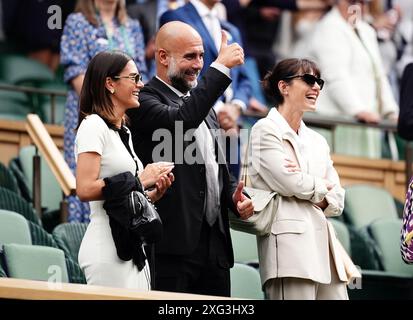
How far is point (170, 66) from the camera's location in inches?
311

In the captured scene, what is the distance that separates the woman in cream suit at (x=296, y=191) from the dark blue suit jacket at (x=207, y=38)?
1663 millimetres

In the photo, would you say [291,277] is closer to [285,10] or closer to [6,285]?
[6,285]

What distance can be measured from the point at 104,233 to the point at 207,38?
3.20m

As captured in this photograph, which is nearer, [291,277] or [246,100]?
[291,277]

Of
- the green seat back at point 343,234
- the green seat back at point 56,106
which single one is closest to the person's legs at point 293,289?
the green seat back at point 343,234

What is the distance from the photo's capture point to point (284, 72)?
812cm

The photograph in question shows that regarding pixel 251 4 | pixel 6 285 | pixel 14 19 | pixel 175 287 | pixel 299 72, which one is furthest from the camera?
pixel 251 4

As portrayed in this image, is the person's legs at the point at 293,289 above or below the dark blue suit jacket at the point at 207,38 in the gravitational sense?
below

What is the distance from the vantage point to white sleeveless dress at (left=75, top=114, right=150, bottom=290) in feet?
23.2

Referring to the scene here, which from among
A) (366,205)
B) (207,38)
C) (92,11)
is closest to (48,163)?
(92,11)

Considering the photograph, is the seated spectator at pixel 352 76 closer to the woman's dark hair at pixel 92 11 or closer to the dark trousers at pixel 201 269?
the woman's dark hair at pixel 92 11

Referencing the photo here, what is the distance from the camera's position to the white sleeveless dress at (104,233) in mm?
7082
